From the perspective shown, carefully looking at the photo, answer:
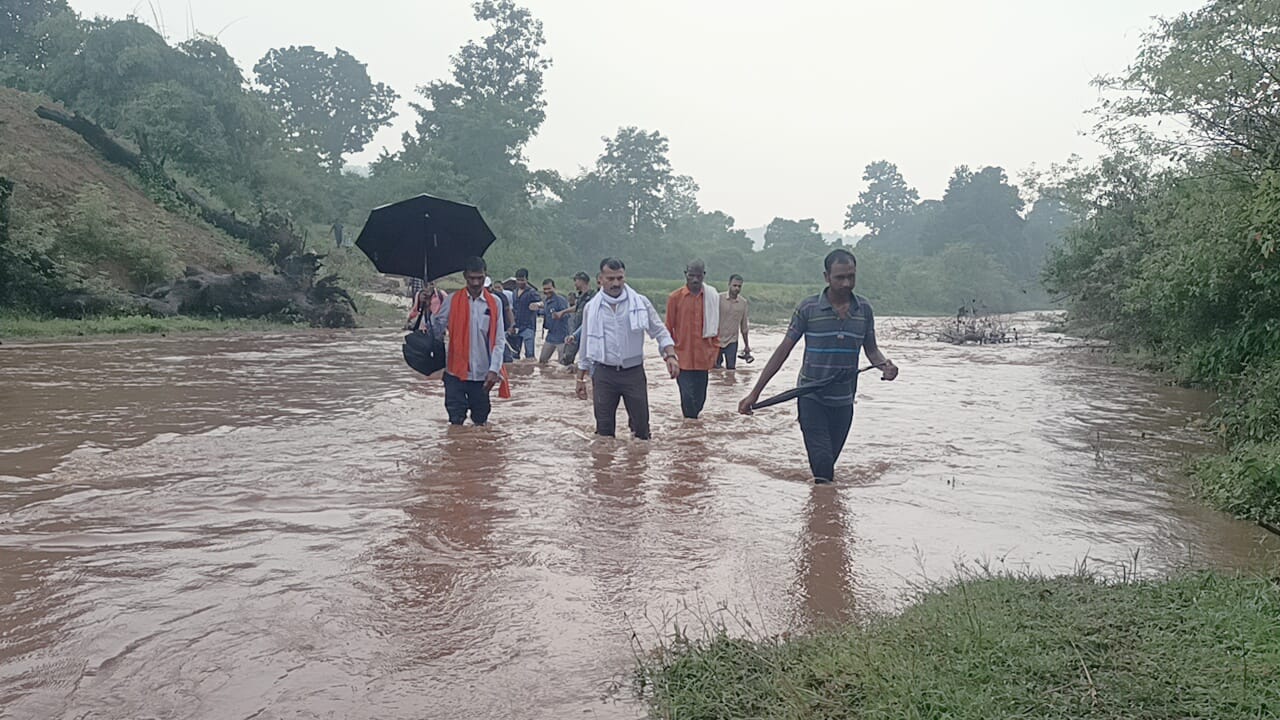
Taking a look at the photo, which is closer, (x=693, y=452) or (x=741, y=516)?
(x=741, y=516)

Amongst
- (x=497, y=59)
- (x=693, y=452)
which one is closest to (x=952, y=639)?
(x=693, y=452)

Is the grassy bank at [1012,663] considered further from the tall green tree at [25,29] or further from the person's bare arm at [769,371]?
the tall green tree at [25,29]

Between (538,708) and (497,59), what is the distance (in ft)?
196

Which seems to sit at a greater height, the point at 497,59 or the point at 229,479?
the point at 497,59

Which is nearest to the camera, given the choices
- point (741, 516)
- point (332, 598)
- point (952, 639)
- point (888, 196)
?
point (952, 639)

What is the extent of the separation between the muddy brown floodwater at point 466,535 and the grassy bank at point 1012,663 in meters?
0.42

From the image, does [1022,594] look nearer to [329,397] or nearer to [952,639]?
[952,639]

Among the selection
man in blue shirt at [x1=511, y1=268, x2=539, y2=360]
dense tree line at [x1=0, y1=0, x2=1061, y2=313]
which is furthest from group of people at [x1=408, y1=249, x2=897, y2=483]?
dense tree line at [x1=0, y1=0, x2=1061, y2=313]

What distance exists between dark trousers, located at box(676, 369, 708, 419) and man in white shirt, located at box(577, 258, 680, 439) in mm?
1936

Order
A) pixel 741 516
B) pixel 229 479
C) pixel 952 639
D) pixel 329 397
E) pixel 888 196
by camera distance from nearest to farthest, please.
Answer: pixel 952 639, pixel 741 516, pixel 229 479, pixel 329 397, pixel 888 196

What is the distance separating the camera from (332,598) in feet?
14.3

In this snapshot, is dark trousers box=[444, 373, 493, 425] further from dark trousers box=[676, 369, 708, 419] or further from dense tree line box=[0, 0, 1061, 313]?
dense tree line box=[0, 0, 1061, 313]

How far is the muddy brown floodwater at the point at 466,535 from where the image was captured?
11.7ft

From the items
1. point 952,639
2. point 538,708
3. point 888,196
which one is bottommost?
point 538,708
